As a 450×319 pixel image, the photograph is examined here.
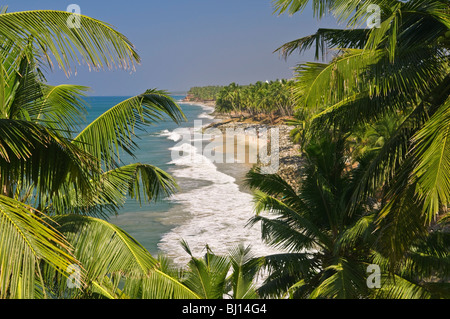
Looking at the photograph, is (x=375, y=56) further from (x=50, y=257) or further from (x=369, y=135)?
(x=369, y=135)

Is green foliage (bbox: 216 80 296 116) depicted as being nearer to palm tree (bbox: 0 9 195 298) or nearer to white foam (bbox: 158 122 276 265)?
white foam (bbox: 158 122 276 265)

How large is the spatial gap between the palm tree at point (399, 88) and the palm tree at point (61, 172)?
1918 millimetres

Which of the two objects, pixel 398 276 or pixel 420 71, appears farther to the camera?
pixel 398 276

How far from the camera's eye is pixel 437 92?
192 inches

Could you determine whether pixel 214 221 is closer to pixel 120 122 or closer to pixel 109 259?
pixel 120 122

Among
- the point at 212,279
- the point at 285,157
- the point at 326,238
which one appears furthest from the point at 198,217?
the point at 212,279

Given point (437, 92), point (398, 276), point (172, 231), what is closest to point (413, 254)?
point (398, 276)

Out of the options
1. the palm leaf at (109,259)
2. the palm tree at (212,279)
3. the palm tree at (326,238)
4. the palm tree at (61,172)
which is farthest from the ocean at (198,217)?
the palm leaf at (109,259)

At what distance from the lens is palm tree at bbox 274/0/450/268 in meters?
4.19

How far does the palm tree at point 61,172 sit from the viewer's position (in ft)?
9.09

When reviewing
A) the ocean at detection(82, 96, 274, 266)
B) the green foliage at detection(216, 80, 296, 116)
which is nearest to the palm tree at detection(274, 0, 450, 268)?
the ocean at detection(82, 96, 274, 266)

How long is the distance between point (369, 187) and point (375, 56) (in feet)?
5.21

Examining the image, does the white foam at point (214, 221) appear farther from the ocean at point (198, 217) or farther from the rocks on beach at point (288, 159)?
the rocks on beach at point (288, 159)
